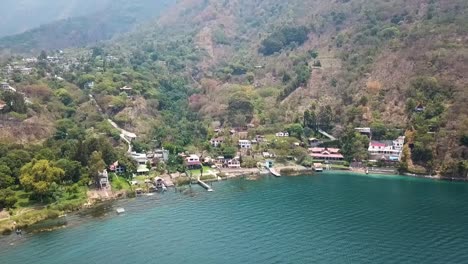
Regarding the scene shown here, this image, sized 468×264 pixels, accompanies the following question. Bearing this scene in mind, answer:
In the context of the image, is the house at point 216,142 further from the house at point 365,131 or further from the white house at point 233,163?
the house at point 365,131

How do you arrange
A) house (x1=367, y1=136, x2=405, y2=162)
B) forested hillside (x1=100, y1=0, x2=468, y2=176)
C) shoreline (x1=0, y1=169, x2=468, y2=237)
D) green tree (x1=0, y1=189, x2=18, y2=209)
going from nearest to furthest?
shoreline (x1=0, y1=169, x2=468, y2=237), green tree (x1=0, y1=189, x2=18, y2=209), house (x1=367, y1=136, x2=405, y2=162), forested hillside (x1=100, y1=0, x2=468, y2=176)

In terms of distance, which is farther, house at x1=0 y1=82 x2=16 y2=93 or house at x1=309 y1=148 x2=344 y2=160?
house at x1=0 y1=82 x2=16 y2=93

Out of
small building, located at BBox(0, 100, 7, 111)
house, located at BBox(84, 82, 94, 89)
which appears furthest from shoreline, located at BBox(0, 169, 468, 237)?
house, located at BBox(84, 82, 94, 89)

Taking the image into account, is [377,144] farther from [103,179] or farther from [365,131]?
[103,179]

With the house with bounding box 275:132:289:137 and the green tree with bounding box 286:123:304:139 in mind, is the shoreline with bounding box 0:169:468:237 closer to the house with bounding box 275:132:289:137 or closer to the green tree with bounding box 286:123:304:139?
the green tree with bounding box 286:123:304:139

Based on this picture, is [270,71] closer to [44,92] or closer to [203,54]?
[203,54]

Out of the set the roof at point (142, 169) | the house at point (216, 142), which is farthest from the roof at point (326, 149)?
the roof at point (142, 169)
